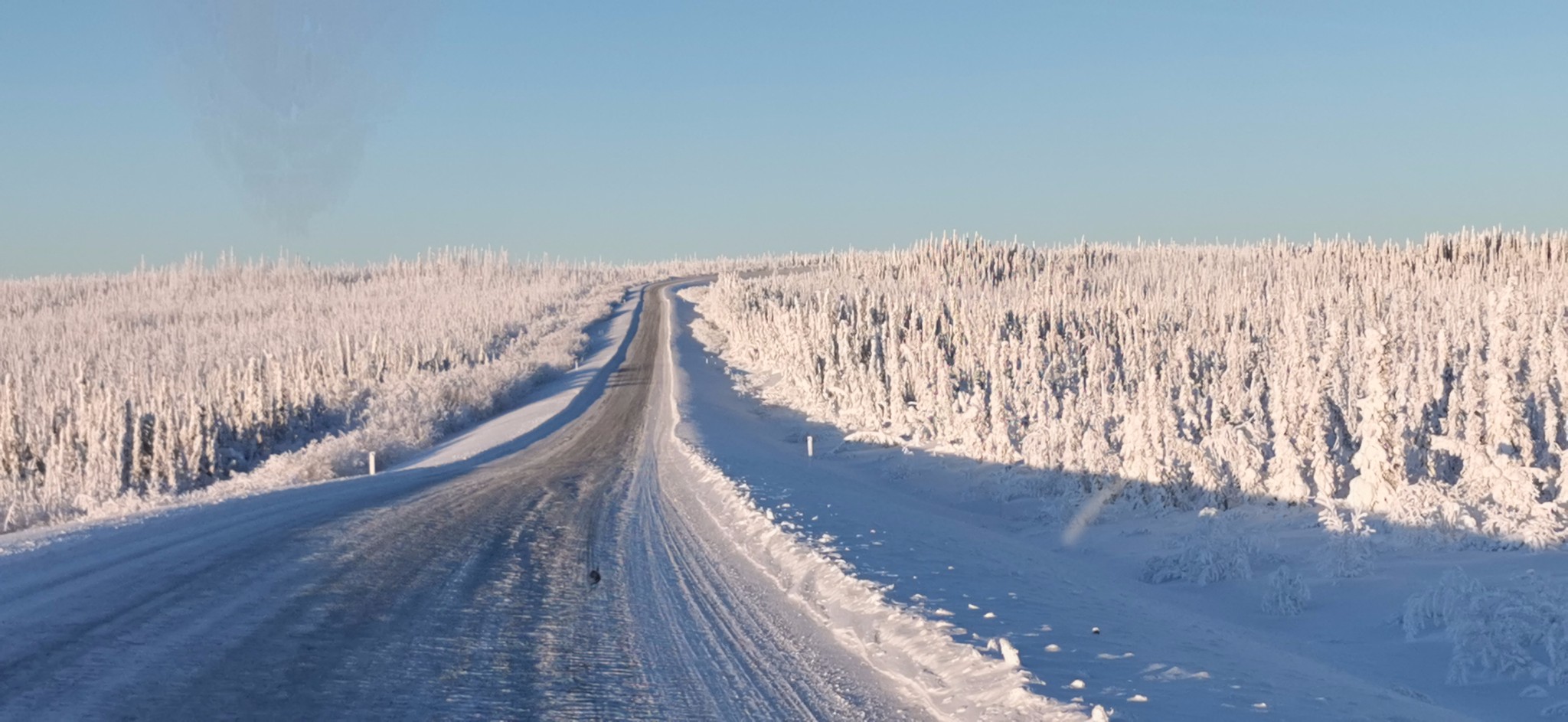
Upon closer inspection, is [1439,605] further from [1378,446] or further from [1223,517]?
[1223,517]

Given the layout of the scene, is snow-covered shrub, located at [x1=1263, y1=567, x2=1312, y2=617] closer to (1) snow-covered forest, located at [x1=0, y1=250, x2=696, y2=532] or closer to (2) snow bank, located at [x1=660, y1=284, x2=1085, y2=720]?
(2) snow bank, located at [x1=660, y1=284, x2=1085, y2=720]

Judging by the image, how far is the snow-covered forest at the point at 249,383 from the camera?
30938 millimetres

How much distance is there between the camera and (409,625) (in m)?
8.20

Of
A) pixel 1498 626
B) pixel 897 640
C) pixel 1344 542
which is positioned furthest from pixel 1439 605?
pixel 897 640

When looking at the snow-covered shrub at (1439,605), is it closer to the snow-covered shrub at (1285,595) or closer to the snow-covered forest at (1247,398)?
the snow-covered shrub at (1285,595)

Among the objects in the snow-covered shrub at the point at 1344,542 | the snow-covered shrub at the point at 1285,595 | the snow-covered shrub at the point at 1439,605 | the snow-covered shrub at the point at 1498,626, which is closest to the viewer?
the snow-covered shrub at the point at 1498,626

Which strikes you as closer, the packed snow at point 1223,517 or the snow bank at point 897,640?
the snow bank at point 897,640

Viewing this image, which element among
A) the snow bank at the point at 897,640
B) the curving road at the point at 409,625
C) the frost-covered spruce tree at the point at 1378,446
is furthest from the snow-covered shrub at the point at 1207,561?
the curving road at the point at 409,625

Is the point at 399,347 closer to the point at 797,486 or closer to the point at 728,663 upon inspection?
the point at 797,486

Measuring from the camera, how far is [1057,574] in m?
12.3

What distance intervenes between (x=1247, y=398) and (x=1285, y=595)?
35.0 feet

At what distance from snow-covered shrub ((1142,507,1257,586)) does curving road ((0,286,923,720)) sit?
536cm

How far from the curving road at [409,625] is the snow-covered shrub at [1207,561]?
211 inches

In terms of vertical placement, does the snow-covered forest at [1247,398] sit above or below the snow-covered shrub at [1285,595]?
above
